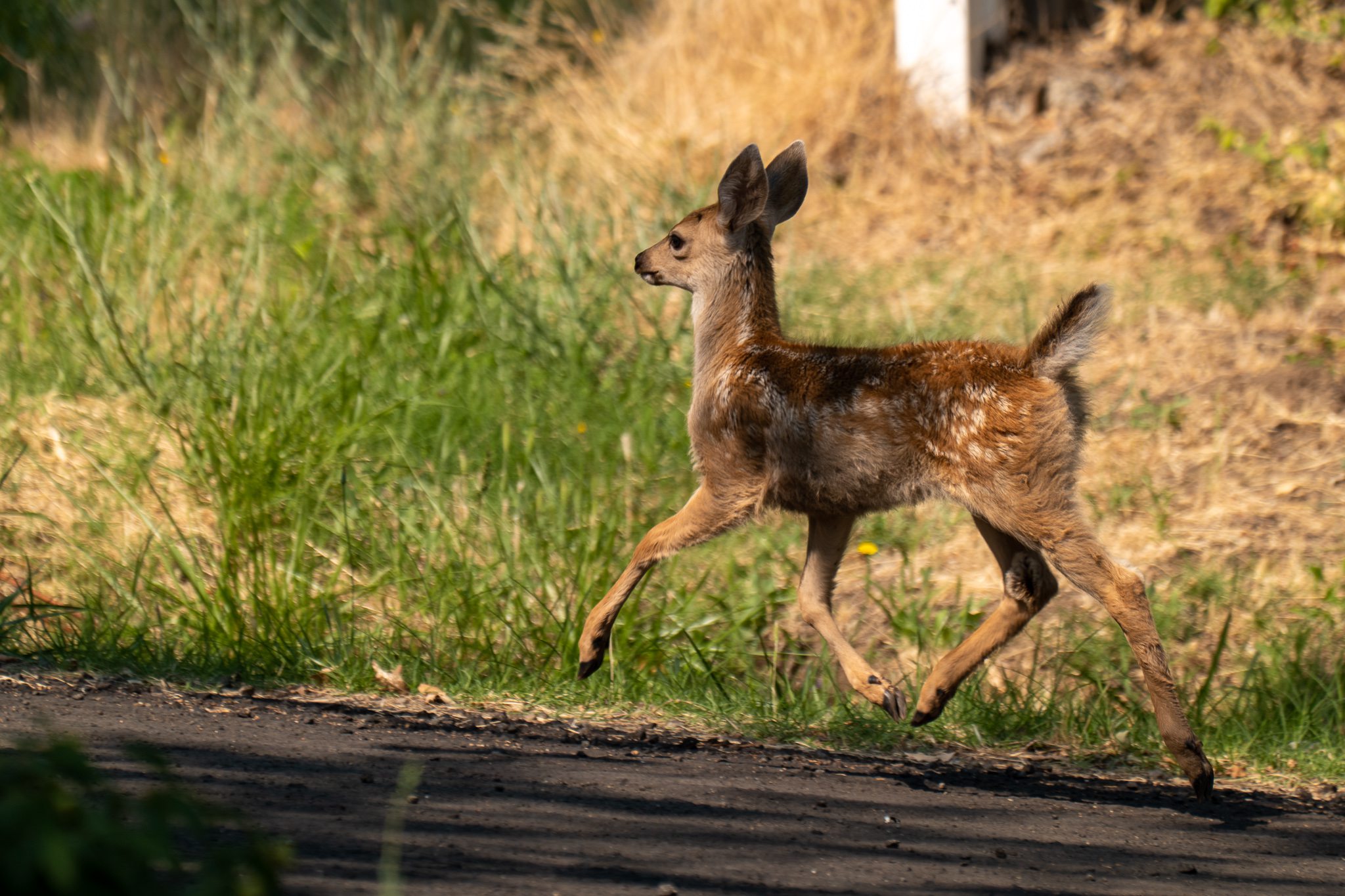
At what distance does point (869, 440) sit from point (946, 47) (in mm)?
7416

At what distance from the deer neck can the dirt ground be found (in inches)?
51.8

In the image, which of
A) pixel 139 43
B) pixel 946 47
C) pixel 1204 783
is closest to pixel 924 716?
pixel 1204 783

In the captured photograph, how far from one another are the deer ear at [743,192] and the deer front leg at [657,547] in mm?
956

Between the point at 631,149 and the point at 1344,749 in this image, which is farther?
the point at 631,149

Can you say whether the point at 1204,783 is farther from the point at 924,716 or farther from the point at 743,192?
the point at 743,192

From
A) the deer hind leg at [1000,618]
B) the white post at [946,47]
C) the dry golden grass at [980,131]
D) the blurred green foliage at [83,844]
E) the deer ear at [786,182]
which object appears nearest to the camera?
the blurred green foliage at [83,844]

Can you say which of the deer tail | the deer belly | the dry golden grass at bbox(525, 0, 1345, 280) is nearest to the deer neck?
the deer belly

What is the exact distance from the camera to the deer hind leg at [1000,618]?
4.70m

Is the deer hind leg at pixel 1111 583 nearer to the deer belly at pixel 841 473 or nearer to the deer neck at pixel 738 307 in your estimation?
the deer belly at pixel 841 473

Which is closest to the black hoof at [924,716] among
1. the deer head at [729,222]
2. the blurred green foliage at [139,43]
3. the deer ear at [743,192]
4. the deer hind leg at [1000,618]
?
the deer hind leg at [1000,618]

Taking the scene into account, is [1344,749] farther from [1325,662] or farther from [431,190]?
[431,190]

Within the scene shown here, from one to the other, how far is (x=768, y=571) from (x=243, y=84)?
5.15 metres

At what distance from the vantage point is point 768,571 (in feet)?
22.0

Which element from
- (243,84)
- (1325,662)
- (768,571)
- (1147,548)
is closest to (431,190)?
(243,84)
